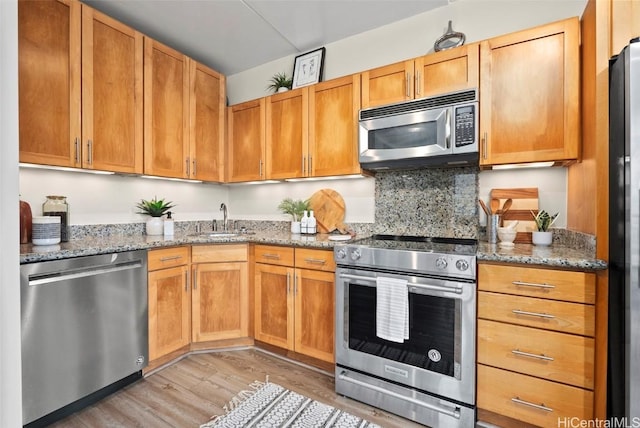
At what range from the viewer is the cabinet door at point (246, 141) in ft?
9.57

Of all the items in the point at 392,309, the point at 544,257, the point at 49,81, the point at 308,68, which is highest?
the point at 308,68

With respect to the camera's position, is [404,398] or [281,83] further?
[281,83]

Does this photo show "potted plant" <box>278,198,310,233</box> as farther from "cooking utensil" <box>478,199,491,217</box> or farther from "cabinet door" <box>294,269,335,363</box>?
"cooking utensil" <box>478,199,491,217</box>

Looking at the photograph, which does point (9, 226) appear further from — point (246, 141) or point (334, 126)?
point (246, 141)

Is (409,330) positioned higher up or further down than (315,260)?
further down

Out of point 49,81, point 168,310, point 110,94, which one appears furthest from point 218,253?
point 49,81

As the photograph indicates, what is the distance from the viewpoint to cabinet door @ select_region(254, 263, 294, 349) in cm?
234

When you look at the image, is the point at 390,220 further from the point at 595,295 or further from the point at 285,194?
the point at 595,295

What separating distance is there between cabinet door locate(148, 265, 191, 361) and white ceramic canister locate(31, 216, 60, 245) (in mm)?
622

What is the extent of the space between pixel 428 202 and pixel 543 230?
0.77m

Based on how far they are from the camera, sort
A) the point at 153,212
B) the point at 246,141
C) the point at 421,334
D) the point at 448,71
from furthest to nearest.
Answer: the point at 246,141
the point at 153,212
the point at 448,71
the point at 421,334

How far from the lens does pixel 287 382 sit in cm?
211

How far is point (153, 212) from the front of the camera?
8.98 feet

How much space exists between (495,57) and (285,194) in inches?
83.3
